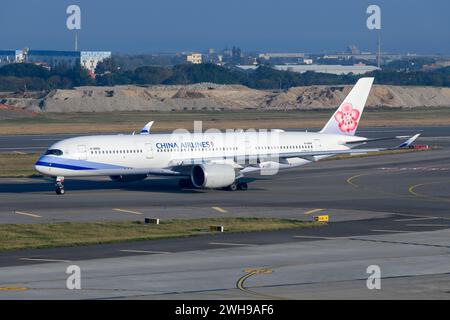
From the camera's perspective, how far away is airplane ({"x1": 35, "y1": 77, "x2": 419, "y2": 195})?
218 ft

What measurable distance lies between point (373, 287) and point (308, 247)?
10.2m

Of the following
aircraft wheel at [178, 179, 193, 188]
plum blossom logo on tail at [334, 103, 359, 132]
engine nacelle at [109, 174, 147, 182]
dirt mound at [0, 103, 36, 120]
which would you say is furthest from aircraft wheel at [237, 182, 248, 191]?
dirt mound at [0, 103, 36, 120]

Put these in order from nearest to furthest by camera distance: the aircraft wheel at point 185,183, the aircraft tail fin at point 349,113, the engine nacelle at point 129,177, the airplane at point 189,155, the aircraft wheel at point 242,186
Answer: the airplane at point 189,155 → the engine nacelle at point 129,177 → the aircraft wheel at point 242,186 → the aircraft wheel at point 185,183 → the aircraft tail fin at point 349,113

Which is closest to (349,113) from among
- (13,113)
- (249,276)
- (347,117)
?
(347,117)

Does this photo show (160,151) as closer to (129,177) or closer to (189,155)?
(189,155)

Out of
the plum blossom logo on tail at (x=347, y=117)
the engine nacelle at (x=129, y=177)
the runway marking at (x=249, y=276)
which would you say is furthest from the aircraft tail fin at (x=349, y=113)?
the runway marking at (x=249, y=276)

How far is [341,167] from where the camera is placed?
284 feet

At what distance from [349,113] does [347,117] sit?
1.23 ft

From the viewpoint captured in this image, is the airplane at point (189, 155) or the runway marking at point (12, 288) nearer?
the runway marking at point (12, 288)

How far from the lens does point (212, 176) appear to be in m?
66.5

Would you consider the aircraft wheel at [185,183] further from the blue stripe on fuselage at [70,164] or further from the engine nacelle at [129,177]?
the blue stripe on fuselage at [70,164]

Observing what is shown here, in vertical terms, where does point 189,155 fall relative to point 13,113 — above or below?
above

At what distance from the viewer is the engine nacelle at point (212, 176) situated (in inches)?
2616
